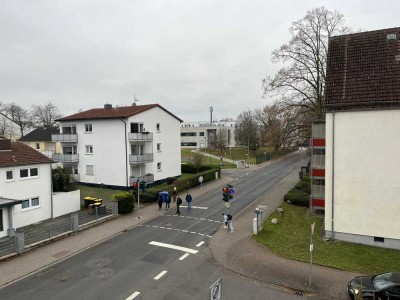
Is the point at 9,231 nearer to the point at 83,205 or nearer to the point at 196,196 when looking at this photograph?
the point at 83,205

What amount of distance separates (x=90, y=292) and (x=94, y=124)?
23.5m

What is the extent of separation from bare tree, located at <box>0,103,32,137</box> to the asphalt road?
65657 millimetres

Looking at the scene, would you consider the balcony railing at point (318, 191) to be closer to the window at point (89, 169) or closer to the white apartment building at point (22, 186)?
the white apartment building at point (22, 186)

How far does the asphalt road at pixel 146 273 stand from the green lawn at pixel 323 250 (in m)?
3.21

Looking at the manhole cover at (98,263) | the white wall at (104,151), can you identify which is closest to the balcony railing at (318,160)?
the manhole cover at (98,263)

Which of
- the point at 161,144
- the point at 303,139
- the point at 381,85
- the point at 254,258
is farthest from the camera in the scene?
the point at 161,144

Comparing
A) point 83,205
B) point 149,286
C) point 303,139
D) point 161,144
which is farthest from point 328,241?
point 161,144

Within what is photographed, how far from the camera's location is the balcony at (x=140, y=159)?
3057cm

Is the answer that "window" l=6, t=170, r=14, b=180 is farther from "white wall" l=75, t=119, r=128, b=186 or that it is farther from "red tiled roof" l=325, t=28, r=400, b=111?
"red tiled roof" l=325, t=28, r=400, b=111

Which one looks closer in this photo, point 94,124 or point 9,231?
point 9,231

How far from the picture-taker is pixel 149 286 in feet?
38.5

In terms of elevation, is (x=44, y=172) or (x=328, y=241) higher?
(x=44, y=172)

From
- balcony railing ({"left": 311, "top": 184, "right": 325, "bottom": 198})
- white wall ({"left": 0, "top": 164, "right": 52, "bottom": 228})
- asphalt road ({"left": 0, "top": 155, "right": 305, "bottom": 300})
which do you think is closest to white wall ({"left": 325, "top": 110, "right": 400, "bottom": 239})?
balcony railing ({"left": 311, "top": 184, "right": 325, "bottom": 198})

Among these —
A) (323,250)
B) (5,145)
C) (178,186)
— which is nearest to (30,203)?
(5,145)
